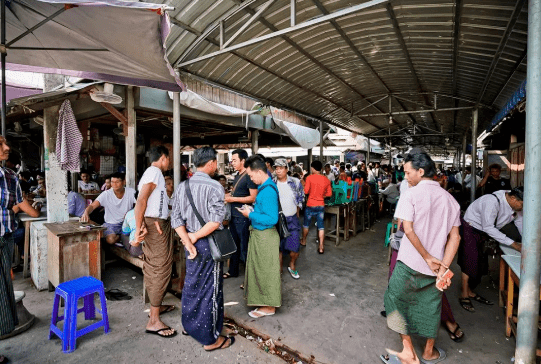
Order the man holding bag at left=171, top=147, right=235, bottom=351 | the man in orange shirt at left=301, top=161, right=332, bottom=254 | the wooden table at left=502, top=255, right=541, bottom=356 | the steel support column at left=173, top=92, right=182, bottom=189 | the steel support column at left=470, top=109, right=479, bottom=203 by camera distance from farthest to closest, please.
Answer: the steel support column at left=470, top=109, right=479, bottom=203 < the man in orange shirt at left=301, top=161, right=332, bottom=254 < the steel support column at left=173, top=92, right=182, bottom=189 < the wooden table at left=502, top=255, right=541, bottom=356 < the man holding bag at left=171, top=147, right=235, bottom=351

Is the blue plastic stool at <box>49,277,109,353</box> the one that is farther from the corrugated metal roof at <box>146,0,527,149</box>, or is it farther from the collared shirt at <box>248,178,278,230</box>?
the corrugated metal roof at <box>146,0,527,149</box>

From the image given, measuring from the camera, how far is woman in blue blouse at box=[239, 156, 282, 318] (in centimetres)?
325

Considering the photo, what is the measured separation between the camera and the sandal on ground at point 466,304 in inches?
142

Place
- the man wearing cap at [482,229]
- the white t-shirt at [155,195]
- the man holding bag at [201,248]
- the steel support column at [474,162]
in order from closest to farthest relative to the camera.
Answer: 1. the man holding bag at [201,248]
2. the white t-shirt at [155,195]
3. the man wearing cap at [482,229]
4. the steel support column at [474,162]

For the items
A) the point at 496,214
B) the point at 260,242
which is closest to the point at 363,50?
the point at 496,214

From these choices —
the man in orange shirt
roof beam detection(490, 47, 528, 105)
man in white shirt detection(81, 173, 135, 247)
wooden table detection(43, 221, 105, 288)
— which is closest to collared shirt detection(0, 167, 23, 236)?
wooden table detection(43, 221, 105, 288)

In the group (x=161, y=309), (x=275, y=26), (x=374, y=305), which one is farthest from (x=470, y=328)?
(x=275, y=26)

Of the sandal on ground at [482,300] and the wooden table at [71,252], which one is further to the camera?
the sandal on ground at [482,300]

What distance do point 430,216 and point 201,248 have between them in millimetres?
2033

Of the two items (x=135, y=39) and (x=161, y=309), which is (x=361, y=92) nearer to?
(x=135, y=39)

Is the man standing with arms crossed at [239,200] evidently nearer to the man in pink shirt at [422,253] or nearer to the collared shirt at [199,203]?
the collared shirt at [199,203]

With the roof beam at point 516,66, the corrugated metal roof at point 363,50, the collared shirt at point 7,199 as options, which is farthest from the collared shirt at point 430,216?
the roof beam at point 516,66

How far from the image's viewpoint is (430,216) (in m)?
2.44

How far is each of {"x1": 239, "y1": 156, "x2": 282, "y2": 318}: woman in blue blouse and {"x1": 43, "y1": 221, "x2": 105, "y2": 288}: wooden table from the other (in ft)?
7.31
